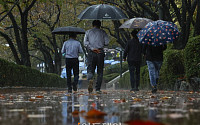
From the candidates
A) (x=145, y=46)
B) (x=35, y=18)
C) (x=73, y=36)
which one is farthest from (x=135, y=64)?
(x=35, y=18)

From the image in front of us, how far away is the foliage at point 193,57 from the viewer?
539 inches

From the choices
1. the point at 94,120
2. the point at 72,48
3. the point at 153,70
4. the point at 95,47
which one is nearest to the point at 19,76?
the point at 72,48

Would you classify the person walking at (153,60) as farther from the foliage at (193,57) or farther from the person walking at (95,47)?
the foliage at (193,57)

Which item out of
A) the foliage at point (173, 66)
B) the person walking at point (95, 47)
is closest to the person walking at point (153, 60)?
the person walking at point (95, 47)

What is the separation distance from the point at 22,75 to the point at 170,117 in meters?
14.4

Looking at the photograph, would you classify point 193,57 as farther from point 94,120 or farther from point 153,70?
point 94,120

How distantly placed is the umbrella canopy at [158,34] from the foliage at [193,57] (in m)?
1.42

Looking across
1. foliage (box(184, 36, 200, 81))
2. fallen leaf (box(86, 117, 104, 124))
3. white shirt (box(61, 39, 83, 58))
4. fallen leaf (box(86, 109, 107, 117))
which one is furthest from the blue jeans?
fallen leaf (box(86, 117, 104, 124))

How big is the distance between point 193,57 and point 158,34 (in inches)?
86.9

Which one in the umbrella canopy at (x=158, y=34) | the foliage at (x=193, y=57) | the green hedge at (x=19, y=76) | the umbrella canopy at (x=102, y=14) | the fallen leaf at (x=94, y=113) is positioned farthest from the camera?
the green hedge at (x=19, y=76)

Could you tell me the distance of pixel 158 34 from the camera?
1230cm

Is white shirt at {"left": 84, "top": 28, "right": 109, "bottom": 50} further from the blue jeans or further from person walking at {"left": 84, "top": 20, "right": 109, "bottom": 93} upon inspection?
the blue jeans

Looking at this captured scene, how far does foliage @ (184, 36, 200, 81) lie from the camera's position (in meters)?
13.7

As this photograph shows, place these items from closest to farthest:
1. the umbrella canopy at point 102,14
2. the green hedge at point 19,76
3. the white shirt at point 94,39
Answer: the white shirt at point 94,39
the umbrella canopy at point 102,14
the green hedge at point 19,76
